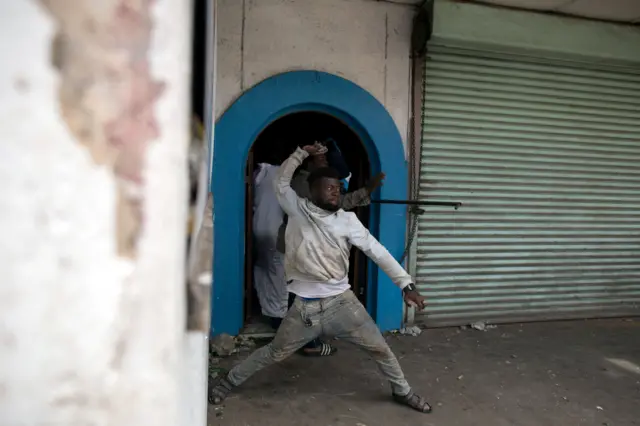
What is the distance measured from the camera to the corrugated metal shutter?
4895mm

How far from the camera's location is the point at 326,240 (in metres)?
3.16

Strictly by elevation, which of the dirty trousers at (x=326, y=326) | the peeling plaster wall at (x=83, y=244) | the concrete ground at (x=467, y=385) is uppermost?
the peeling plaster wall at (x=83, y=244)

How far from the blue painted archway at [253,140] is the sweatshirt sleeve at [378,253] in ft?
4.72

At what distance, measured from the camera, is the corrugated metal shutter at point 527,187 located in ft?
16.1

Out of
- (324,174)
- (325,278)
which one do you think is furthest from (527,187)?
(325,278)

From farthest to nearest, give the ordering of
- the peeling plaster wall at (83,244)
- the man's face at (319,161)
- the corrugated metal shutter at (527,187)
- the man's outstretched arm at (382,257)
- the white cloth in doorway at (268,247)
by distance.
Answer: the corrugated metal shutter at (527,187), the white cloth in doorway at (268,247), the man's face at (319,161), the man's outstretched arm at (382,257), the peeling plaster wall at (83,244)

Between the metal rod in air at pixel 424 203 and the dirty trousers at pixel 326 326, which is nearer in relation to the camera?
the dirty trousers at pixel 326 326

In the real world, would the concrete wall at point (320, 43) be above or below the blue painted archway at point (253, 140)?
above

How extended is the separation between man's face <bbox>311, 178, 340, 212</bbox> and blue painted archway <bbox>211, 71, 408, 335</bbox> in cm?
131

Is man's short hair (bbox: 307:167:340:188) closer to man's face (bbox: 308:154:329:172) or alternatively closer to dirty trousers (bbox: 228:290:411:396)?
dirty trousers (bbox: 228:290:411:396)

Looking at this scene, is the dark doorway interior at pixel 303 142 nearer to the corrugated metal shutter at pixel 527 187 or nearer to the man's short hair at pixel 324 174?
the corrugated metal shutter at pixel 527 187

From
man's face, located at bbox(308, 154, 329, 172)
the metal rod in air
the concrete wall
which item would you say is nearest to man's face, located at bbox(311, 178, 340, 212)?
man's face, located at bbox(308, 154, 329, 172)

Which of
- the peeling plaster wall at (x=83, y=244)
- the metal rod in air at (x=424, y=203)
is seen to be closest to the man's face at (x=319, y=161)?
the metal rod in air at (x=424, y=203)

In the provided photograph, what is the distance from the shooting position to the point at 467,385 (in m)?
3.70
